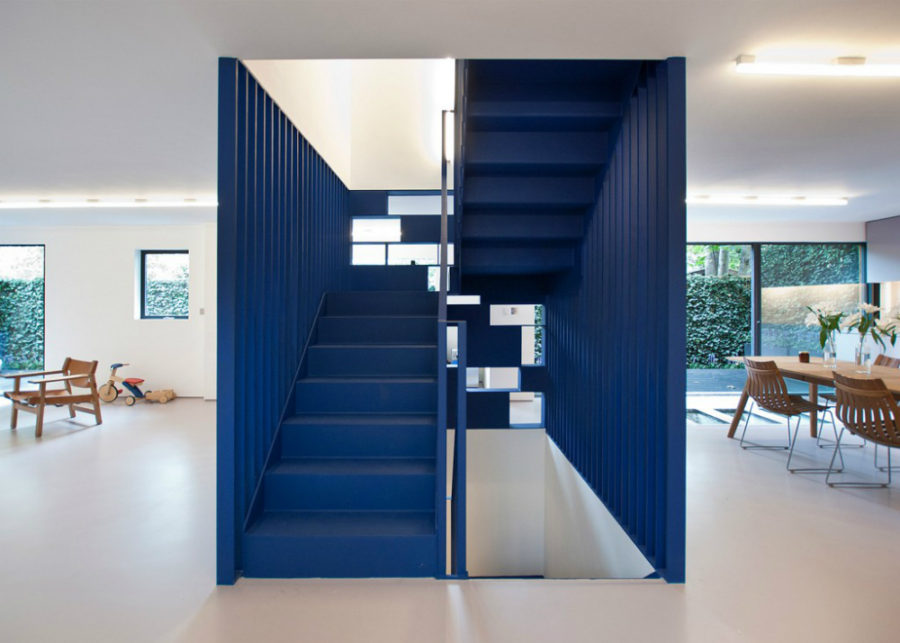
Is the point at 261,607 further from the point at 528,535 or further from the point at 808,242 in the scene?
the point at 808,242

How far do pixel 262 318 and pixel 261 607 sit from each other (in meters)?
1.45

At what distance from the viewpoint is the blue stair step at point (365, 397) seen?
2.99 meters

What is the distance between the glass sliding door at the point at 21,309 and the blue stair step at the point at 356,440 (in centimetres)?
734

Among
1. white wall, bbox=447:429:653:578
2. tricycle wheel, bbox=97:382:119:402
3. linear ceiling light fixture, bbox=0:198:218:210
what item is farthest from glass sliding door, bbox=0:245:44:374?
white wall, bbox=447:429:653:578

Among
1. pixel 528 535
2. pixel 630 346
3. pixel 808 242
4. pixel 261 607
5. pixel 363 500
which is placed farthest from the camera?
pixel 808 242

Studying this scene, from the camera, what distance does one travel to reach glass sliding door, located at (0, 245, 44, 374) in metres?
7.30

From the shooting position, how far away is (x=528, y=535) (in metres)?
5.00

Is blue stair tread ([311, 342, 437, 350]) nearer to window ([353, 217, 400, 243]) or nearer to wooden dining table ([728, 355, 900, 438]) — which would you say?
window ([353, 217, 400, 243])

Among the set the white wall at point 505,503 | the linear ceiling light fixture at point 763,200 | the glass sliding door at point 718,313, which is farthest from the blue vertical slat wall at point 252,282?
the glass sliding door at point 718,313

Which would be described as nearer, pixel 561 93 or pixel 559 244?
pixel 561 93

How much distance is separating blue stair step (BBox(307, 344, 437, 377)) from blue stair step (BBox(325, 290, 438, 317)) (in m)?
0.70

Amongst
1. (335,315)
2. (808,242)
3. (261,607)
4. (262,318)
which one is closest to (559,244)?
(335,315)

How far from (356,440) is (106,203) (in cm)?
498

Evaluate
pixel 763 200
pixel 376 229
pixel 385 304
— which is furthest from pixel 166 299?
pixel 763 200
